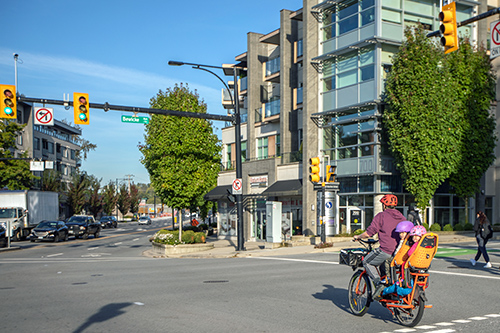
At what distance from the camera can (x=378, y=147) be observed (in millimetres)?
30891

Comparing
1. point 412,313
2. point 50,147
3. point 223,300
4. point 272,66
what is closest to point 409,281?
point 412,313

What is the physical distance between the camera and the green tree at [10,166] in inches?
1973

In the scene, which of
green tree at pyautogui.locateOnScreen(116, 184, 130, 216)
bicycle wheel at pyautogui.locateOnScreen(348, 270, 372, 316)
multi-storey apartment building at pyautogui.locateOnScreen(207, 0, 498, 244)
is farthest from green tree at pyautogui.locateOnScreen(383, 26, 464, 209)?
green tree at pyautogui.locateOnScreen(116, 184, 130, 216)

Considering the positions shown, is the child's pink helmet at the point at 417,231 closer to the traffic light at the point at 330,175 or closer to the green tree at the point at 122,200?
the traffic light at the point at 330,175

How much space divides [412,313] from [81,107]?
629 inches

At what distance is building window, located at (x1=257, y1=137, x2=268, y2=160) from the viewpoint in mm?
41500

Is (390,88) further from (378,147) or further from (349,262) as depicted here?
(349,262)

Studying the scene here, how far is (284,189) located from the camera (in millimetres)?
35688

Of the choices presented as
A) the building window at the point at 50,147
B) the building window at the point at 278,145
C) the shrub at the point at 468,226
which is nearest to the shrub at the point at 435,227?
the shrub at the point at 468,226

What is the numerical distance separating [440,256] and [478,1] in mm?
22149

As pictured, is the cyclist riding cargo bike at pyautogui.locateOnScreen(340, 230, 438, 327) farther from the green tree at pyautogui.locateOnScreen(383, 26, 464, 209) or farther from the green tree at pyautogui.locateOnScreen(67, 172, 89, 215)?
the green tree at pyautogui.locateOnScreen(67, 172, 89, 215)

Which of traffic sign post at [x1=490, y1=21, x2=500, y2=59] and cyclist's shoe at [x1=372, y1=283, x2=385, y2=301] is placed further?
traffic sign post at [x1=490, y1=21, x2=500, y2=59]

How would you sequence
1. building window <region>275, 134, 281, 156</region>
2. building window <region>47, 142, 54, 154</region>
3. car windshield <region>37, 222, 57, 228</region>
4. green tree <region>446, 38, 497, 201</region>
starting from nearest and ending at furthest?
green tree <region>446, 38, 497, 201</region>, car windshield <region>37, 222, 57, 228</region>, building window <region>275, 134, 281, 156</region>, building window <region>47, 142, 54, 154</region>

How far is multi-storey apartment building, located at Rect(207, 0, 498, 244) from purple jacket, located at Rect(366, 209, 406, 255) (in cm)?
2008
